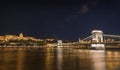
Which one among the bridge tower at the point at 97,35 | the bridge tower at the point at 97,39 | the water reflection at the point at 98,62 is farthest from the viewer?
the bridge tower at the point at 97,35

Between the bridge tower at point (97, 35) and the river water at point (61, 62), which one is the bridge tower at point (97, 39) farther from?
the river water at point (61, 62)

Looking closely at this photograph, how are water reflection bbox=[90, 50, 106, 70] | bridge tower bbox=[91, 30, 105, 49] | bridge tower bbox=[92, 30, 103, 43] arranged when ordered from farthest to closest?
1. bridge tower bbox=[92, 30, 103, 43]
2. bridge tower bbox=[91, 30, 105, 49]
3. water reflection bbox=[90, 50, 106, 70]

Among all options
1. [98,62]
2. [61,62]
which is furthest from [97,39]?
[61,62]

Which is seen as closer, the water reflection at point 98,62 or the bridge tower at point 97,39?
the water reflection at point 98,62

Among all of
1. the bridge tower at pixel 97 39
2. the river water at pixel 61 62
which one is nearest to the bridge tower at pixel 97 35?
the bridge tower at pixel 97 39

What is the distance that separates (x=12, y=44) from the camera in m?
113

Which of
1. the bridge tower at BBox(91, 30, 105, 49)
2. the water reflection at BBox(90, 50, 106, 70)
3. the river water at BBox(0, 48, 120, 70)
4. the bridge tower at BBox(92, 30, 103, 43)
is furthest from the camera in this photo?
Answer: the bridge tower at BBox(92, 30, 103, 43)

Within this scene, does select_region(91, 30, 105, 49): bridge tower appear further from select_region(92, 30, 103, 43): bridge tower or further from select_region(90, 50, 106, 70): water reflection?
select_region(90, 50, 106, 70): water reflection

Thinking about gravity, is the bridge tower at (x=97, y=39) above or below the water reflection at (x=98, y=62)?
above

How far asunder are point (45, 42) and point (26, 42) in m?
9.26

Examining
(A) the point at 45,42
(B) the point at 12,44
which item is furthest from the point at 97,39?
(A) the point at 45,42

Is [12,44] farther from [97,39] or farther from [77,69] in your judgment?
[77,69]

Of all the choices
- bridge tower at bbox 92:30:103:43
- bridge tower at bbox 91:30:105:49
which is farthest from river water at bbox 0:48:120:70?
bridge tower at bbox 92:30:103:43

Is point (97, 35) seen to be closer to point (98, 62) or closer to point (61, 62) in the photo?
point (98, 62)
